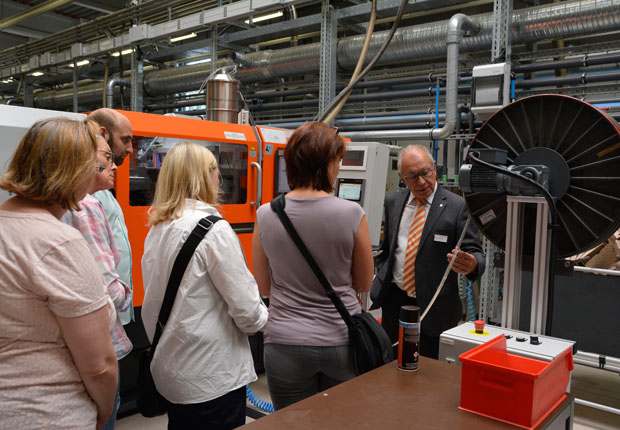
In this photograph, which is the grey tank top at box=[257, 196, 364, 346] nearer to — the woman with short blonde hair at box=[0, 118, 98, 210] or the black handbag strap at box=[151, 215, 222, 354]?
the black handbag strap at box=[151, 215, 222, 354]

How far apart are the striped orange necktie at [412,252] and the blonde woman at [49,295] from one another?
141 centimetres

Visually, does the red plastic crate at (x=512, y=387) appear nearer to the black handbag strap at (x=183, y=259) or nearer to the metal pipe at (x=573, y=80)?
the black handbag strap at (x=183, y=259)

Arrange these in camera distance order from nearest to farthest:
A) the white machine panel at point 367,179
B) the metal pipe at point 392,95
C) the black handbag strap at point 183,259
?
the black handbag strap at point 183,259, the white machine panel at point 367,179, the metal pipe at point 392,95

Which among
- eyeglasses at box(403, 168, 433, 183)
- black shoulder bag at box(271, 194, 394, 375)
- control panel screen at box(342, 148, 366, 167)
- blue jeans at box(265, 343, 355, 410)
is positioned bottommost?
blue jeans at box(265, 343, 355, 410)

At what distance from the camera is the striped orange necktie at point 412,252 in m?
2.26

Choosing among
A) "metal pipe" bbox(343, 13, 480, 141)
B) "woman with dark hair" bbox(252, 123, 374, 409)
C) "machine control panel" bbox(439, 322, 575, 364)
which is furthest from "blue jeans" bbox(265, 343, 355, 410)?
"metal pipe" bbox(343, 13, 480, 141)

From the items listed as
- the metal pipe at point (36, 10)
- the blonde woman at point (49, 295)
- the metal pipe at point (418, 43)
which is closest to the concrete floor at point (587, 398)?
the blonde woman at point (49, 295)

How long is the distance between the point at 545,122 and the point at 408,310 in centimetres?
70

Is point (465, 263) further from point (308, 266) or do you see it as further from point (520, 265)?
point (308, 266)

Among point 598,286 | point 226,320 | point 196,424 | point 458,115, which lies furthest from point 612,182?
point 458,115

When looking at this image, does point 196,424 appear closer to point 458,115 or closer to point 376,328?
point 376,328

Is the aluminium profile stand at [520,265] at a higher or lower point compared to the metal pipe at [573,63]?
lower

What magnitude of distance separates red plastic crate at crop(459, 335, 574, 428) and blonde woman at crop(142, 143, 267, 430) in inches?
27.2

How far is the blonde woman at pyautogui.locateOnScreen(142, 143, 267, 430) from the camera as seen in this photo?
1.54 meters
